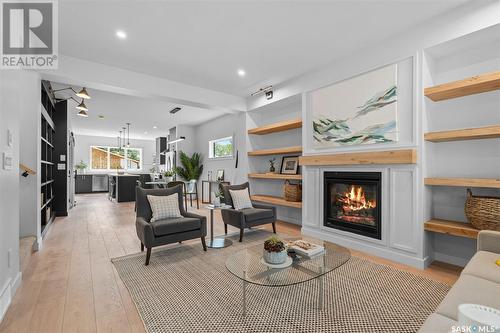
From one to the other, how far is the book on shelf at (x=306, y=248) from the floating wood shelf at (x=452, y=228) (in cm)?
140

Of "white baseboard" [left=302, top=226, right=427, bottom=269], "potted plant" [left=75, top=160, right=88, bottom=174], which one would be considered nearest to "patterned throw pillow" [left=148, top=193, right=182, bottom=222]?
"white baseboard" [left=302, top=226, right=427, bottom=269]

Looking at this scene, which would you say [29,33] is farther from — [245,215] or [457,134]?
[457,134]

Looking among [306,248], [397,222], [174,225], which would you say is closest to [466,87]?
[397,222]

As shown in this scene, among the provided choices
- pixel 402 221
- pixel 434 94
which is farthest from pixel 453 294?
pixel 434 94

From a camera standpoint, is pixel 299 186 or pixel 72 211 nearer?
pixel 299 186

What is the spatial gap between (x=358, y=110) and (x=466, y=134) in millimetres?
1250

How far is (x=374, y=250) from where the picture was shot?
3.21 m

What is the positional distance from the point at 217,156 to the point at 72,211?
4.15 meters

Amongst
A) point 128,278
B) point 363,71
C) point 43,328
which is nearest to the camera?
point 43,328

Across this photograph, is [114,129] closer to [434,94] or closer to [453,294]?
[434,94]

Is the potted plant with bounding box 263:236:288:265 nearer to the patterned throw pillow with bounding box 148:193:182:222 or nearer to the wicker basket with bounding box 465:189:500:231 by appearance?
the patterned throw pillow with bounding box 148:193:182:222

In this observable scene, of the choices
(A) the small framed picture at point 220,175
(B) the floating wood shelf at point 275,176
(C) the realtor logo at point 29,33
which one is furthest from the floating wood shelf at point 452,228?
(A) the small framed picture at point 220,175

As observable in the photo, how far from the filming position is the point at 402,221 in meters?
2.94

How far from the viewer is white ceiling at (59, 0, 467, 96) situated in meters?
2.51
